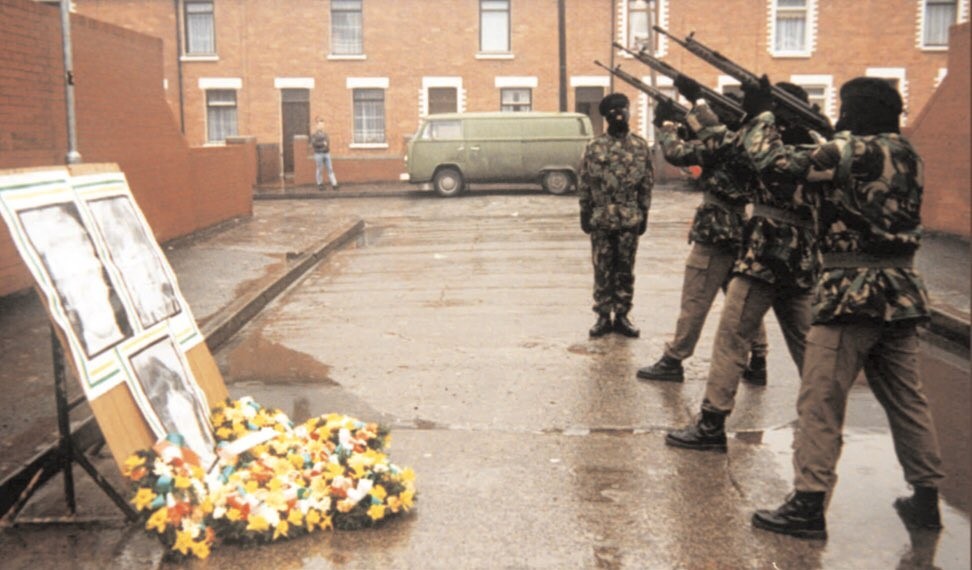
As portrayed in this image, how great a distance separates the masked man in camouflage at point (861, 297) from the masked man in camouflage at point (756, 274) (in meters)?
1.01

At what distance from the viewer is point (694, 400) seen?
733cm

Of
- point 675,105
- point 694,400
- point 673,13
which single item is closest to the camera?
point 675,105

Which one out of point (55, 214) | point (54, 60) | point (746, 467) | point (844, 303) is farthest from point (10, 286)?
point (844, 303)

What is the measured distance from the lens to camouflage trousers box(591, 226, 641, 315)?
907 centimetres

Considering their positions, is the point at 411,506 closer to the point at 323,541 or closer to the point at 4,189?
the point at 323,541

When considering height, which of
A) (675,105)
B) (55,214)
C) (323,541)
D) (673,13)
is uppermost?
(673,13)

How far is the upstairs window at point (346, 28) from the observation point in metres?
35.5

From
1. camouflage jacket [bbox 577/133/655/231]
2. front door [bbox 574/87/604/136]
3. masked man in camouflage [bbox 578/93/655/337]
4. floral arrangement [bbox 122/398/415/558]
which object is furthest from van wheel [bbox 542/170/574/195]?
floral arrangement [bbox 122/398/415/558]

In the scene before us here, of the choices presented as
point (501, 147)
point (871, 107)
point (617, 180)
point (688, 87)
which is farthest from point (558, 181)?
point (871, 107)

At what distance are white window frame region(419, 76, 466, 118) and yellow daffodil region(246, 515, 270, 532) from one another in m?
31.6

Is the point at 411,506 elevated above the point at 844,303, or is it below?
below

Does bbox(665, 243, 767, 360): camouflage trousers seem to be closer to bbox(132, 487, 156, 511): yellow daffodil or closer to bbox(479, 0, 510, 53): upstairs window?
bbox(132, 487, 156, 511): yellow daffodil

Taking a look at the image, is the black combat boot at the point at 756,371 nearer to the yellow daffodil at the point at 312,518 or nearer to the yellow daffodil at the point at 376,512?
the yellow daffodil at the point at 376,512

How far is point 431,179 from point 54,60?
55.9 feet
